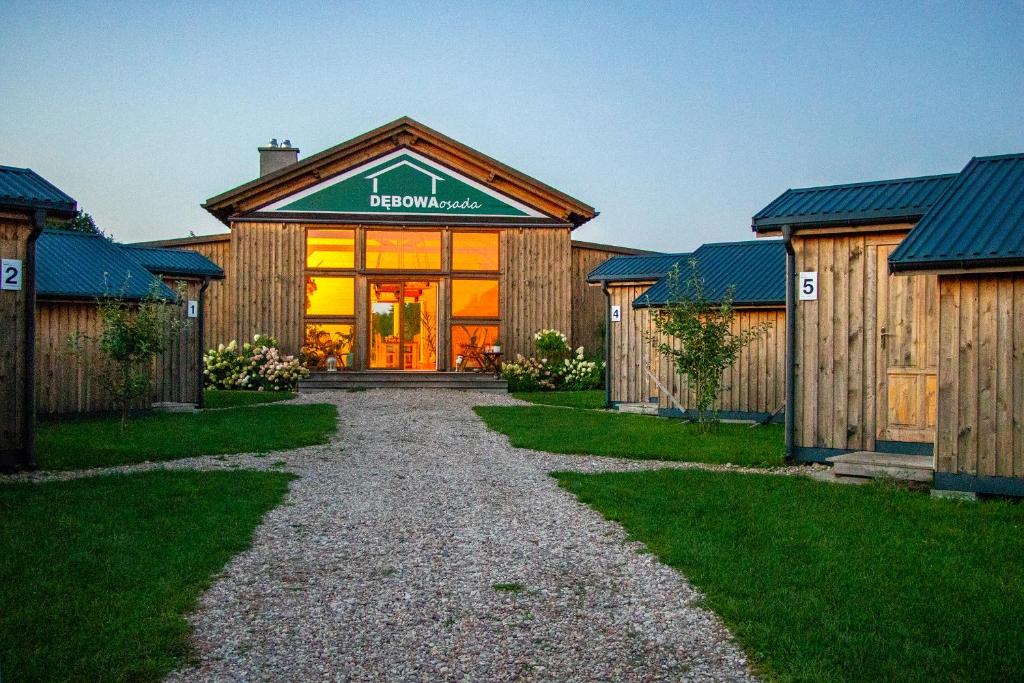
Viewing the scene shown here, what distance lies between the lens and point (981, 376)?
810 centimetres

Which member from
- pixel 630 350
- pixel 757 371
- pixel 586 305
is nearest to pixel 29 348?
pixel 757 371

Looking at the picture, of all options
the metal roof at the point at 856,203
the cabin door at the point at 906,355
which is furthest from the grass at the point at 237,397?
the cabin door at the point at 906,355

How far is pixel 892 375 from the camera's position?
988 cm

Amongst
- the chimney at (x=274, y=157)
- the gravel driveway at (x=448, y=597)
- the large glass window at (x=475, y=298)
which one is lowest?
the gravel driveway at (x=448, y=597)

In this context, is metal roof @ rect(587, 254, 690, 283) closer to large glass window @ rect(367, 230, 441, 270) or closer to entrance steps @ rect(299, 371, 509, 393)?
entrance steps @ rect(299, 371, 509, 393)

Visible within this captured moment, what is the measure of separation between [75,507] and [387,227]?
1712 cm

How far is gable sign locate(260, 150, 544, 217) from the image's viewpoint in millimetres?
23688

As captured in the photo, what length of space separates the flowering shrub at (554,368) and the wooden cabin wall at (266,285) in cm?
623

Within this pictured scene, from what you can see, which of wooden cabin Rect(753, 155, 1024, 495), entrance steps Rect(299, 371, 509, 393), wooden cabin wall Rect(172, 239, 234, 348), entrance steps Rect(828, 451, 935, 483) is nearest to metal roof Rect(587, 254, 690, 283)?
entrance steps Rect(299, 371, 509, 393)

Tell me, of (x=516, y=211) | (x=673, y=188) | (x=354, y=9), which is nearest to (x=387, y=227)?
(x=516, y=211)

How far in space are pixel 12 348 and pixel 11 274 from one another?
86cm

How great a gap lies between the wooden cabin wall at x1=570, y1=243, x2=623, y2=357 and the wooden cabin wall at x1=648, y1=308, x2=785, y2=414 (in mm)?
9917

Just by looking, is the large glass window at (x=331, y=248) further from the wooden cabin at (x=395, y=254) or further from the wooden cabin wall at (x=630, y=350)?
the wooden cabin wall at (x=630, y=350)

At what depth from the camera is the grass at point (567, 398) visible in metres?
19.0
